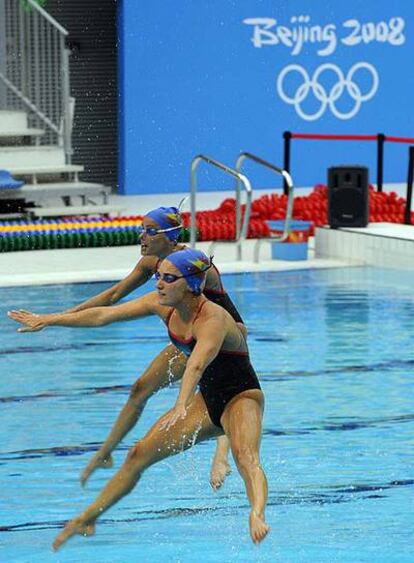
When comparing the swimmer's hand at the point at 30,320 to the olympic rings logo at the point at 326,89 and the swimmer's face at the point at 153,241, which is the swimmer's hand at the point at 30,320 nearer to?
the swimmer's face at the point at 153,241

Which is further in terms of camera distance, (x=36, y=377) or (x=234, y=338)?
(x=36, y=377)

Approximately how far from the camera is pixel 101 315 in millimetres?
7609

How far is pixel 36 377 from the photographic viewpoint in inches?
427

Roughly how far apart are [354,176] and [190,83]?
21.6 ft

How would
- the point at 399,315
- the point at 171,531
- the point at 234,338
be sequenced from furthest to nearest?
the point at 399,315 → the point at 171,531 → the point at 234,338

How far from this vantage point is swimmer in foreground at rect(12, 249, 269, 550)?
6.82 meters

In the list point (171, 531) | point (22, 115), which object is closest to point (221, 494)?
point (171, 531)

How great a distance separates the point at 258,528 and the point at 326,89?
1697cm

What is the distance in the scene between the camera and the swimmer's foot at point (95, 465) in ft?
26.6

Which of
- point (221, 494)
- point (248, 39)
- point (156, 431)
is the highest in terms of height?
point (248, 39)

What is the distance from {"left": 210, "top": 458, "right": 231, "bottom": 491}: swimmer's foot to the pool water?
198 millimetres

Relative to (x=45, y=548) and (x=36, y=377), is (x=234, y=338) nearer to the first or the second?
(x=45, y=548)

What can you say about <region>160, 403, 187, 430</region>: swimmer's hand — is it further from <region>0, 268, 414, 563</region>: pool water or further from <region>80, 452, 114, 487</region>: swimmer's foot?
<region>80, 452, 114, 487</region>: swimmer's foot

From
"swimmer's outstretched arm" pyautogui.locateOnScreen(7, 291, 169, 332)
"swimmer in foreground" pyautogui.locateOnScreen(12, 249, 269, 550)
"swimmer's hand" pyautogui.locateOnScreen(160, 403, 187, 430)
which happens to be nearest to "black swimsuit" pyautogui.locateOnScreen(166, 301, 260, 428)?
"swimmer in foreground" pyautogui.locateOnScreen(12, 249, 269, 550)
